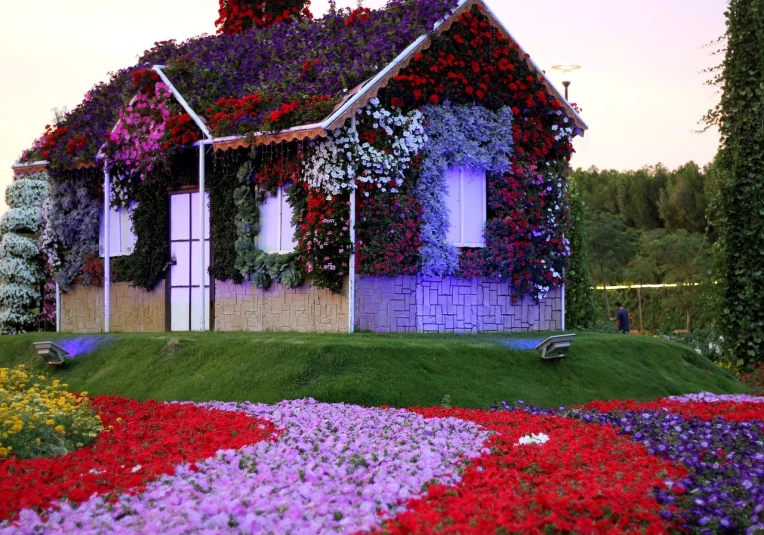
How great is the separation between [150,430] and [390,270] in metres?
6.44

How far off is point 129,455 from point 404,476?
8.02 feet

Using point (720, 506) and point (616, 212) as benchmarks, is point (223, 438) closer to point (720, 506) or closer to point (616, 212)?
point (720, 506)

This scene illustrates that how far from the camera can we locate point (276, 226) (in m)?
16.4

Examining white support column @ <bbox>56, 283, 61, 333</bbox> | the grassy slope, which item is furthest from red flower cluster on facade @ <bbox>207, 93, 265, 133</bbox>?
white support column @ <bbox>56, 283, 61, 333</bbox>

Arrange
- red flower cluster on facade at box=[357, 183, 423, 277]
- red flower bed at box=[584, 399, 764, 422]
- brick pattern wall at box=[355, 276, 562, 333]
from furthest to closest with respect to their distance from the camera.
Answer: brick pattern wall at box=[355, 276, 562, 333]
red flower cluster on facade at box=[357, 183, 423, 277]
red flower bed at box=[584, 399, 764, 422]

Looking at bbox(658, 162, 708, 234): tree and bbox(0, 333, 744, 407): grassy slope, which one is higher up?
bbox(658, 162, 708, 234): tree

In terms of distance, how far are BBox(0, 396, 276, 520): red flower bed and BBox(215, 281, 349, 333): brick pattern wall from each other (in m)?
4.77

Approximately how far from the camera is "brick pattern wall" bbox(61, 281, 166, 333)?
18734 mm

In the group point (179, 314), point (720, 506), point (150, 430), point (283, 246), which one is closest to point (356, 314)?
point (283, 246)

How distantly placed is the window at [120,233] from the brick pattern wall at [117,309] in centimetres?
71

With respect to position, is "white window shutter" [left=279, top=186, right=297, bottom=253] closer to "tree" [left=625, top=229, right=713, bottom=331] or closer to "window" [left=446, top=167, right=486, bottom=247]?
"window" [left=446, top=167, right=486, bottom=247]

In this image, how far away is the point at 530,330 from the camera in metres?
16.8

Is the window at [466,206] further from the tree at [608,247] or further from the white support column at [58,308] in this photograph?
the tree at [608,247]

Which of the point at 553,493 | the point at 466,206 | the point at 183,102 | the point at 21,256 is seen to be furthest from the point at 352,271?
the point at 21,256
